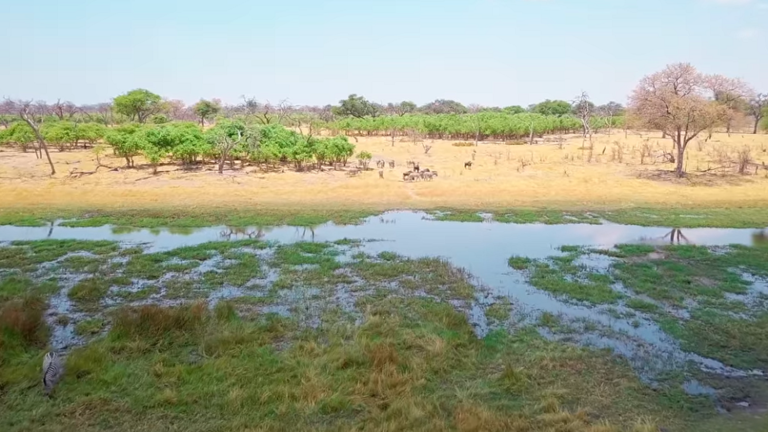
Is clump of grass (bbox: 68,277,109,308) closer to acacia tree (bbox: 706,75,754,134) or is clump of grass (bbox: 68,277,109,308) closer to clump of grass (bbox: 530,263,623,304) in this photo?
clump of grass (bbox: 530,263,623,304)

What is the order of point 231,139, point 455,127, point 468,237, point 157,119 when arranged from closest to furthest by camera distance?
point 468,237
point 231,139
point 455,127
point 157,119

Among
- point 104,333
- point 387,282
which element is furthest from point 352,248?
point 104,333

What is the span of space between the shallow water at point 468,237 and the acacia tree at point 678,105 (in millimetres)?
11428

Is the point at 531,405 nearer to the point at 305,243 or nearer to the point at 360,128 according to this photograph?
the point at 305,243

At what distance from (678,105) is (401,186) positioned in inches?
561

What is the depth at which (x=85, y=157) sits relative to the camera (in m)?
33.7

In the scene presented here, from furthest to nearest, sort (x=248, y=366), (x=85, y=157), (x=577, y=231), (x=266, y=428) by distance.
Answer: (x=85, y=157), (x=577, y=231), (x=248, y=366), (x=266, y=428)

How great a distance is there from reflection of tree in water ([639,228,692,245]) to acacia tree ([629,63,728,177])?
12.4m

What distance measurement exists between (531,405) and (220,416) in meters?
3.37

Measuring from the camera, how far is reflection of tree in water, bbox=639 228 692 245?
14.7m

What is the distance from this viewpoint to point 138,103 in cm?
5494

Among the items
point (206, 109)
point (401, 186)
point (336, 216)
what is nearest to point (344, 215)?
point (336, 216)

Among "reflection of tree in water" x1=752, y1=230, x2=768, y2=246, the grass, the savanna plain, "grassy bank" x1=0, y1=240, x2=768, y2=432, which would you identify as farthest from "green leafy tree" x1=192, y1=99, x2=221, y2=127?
the grass

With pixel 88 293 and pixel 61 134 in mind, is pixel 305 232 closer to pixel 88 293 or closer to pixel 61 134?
pixel 88 293
